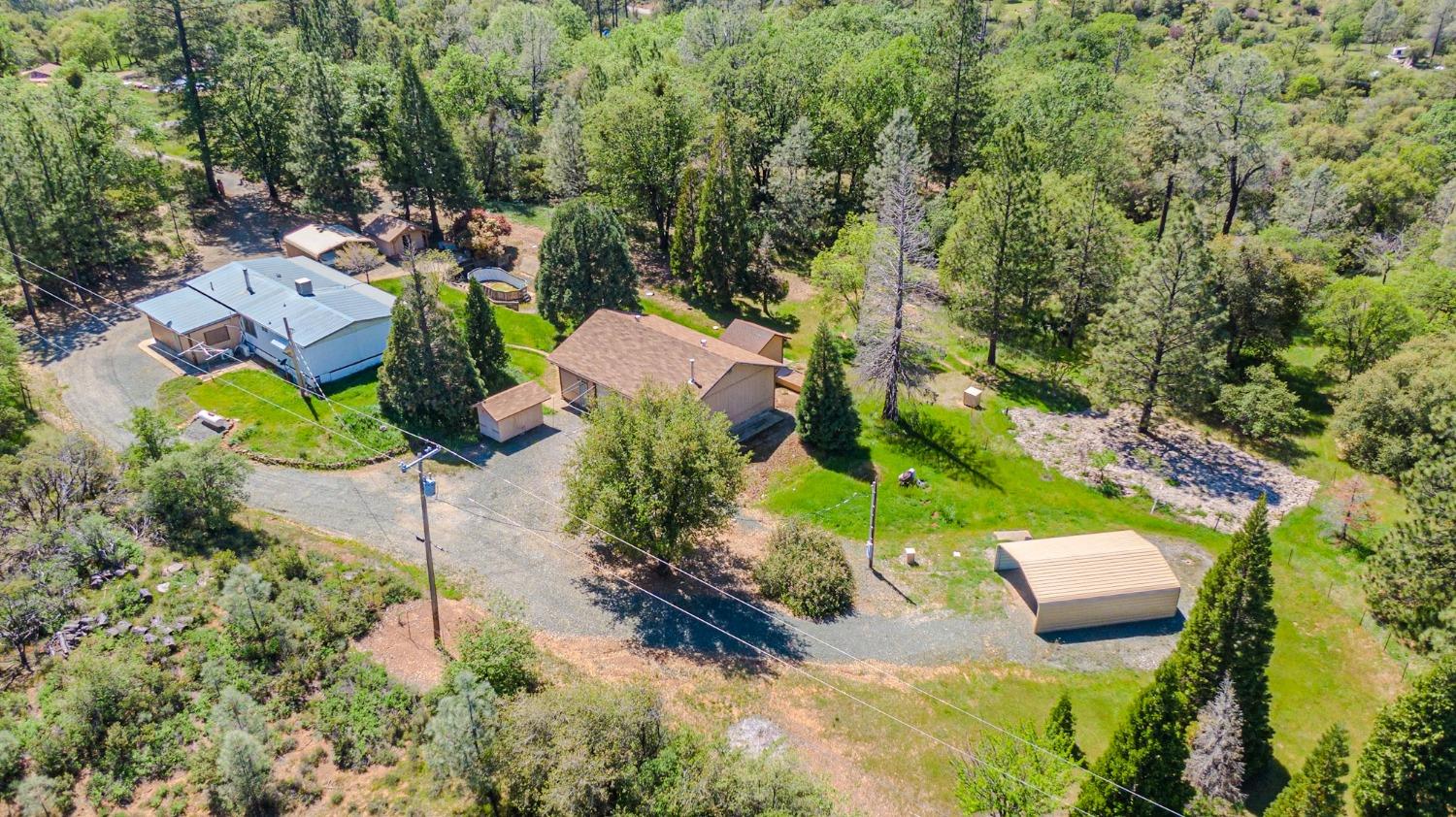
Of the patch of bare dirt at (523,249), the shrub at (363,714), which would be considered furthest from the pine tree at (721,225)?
the shrub at (363,714)

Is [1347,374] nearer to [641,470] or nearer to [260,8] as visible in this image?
[641,470]

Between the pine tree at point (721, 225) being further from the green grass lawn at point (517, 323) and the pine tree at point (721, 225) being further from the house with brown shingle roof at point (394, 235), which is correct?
the house with brown shingle roof at point (394, 235)

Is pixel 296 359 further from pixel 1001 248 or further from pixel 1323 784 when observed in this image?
pixel 1323 784

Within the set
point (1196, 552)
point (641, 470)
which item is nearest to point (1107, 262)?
point (1196, 552)

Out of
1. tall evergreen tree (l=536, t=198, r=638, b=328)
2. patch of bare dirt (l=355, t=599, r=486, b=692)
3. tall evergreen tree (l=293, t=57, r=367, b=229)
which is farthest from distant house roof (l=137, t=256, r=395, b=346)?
patch of bare dirt (l=355, t=599, r=486, b=692)

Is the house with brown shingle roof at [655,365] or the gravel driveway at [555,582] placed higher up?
the house with brown shingle roof at [655,365]

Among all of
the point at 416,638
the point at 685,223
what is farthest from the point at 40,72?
the point at 416,638
